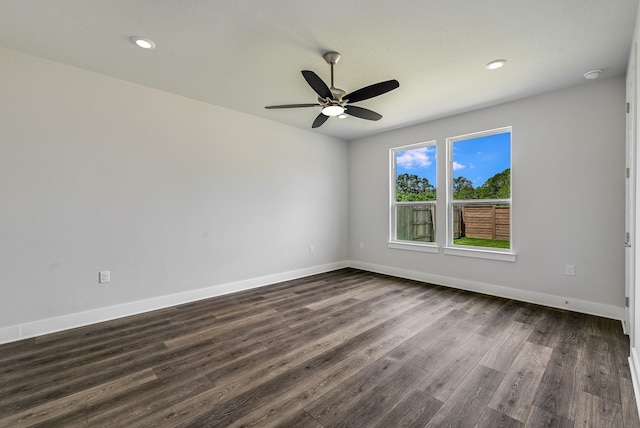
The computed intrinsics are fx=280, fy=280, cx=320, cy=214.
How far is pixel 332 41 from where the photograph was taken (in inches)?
94.3

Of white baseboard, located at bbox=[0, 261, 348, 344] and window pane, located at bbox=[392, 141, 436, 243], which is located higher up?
window pane, located at bbox=[392, 141, 436, 243]

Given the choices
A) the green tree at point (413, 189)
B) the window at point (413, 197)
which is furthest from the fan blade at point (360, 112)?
the green tree at point (413, 189)

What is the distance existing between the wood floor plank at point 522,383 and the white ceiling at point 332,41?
262 cm

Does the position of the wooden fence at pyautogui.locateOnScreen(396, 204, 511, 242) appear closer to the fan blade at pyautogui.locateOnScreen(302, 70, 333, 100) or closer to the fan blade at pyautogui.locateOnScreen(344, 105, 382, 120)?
the fan blade at pyautogui.locateOnScreen(344, 105, 382, 120)

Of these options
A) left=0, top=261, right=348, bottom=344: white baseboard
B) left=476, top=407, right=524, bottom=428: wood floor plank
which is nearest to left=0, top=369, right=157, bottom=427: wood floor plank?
left=0, top=261, right=348, bottom=344: white baseboard

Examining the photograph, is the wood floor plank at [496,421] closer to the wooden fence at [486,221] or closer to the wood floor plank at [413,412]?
the wood floor plank at [413,412]

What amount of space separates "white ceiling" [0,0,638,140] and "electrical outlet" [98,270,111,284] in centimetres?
213

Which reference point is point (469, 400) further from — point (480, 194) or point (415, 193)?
point (415, 193)

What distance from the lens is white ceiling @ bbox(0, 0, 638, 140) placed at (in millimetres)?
2023

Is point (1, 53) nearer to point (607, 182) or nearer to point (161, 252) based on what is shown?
point (161, 252)

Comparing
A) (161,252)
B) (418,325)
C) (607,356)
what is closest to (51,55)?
(161,252)

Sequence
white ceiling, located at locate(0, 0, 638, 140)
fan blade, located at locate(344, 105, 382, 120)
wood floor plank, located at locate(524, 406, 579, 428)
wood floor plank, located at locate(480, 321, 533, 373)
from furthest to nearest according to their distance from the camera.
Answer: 1. fan blade, located at locate(344, 105, 382, 120)
2. wood floor plank, located at locate(480, 321, 533, 373)
3. white ceiling, located at locate(0, 0, 638, 140)
4. wood floor plank, located at locate(524, 406, 579, 428)

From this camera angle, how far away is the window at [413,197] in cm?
466

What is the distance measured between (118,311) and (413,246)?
13.8ft
